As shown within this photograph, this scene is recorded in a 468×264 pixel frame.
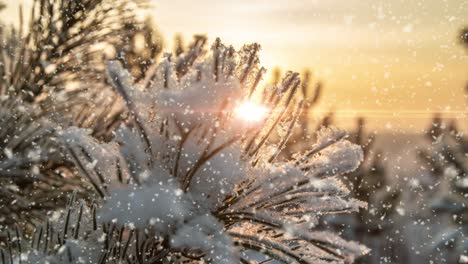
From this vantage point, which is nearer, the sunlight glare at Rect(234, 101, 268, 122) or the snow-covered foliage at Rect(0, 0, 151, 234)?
the sunlight glare at Rect(234, 101, 268, 122)

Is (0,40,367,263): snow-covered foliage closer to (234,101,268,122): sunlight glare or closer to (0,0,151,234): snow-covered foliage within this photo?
(234,101,268,122): sunlight glare

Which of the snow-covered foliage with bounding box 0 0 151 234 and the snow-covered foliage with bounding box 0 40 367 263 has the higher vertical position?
the snow-covered foliage with bounding box 0 0 151 234

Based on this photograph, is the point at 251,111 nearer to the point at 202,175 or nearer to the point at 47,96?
the point at 202,175

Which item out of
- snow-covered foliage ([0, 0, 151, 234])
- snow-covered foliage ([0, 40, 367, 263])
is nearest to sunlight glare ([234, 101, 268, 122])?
snow-covered foliage ([0, 40, 367, 263])

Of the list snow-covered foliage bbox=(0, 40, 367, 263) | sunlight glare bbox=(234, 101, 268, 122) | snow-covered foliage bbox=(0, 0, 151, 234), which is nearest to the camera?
snow-covered foliage bbox=(0, 40, 367, 263)

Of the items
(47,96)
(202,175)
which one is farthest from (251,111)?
(47,96)

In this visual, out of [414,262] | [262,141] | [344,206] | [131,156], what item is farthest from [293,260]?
[414,262]

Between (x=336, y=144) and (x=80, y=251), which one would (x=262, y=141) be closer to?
(x=336, y=144)

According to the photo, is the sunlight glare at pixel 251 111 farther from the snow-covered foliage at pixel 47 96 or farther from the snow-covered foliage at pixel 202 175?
the snow-covered foliage at pixel 47 96

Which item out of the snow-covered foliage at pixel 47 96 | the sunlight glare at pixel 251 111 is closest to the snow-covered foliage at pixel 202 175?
the sunlight glare at pixel 251 111
